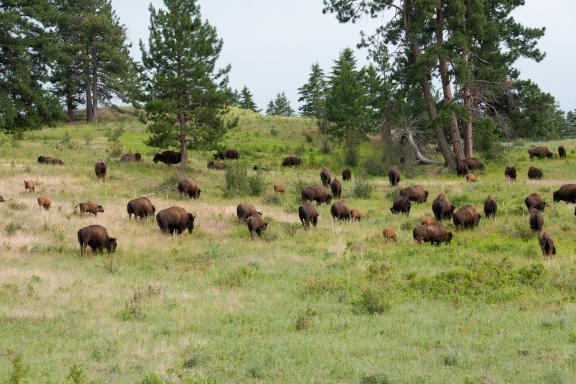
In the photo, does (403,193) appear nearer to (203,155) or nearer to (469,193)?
(469,193)

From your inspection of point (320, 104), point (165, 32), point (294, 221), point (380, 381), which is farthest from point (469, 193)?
point (320, 104)

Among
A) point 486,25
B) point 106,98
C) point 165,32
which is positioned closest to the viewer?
point 165,32

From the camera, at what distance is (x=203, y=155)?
47.3 metres

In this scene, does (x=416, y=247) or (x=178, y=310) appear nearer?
(x=178, y=310)

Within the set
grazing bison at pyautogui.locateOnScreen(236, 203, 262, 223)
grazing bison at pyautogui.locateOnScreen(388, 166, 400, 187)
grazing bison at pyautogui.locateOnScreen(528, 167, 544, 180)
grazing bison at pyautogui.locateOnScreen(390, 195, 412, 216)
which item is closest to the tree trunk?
grazing bison at pyautogui.locateOnScreen(528, 167, 544, 180)

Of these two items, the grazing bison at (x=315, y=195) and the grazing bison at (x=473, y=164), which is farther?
the grazing bison at (x=473, y=164)

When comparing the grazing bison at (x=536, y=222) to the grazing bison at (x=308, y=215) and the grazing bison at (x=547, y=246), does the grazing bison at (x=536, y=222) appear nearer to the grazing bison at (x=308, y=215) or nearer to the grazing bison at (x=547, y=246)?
the grazing bison at (x=547, y=246)

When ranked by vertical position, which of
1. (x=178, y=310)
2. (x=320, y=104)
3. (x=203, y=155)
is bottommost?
(x=178, y=310)

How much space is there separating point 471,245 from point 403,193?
8992 mm

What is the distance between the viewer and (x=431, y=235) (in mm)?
18844

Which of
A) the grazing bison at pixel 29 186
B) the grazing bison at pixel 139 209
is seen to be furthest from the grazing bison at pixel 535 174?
the grazing bison at pixel 29 186

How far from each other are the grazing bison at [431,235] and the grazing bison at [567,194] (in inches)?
339

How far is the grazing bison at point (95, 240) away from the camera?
58.0 feet

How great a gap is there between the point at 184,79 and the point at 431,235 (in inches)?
806
